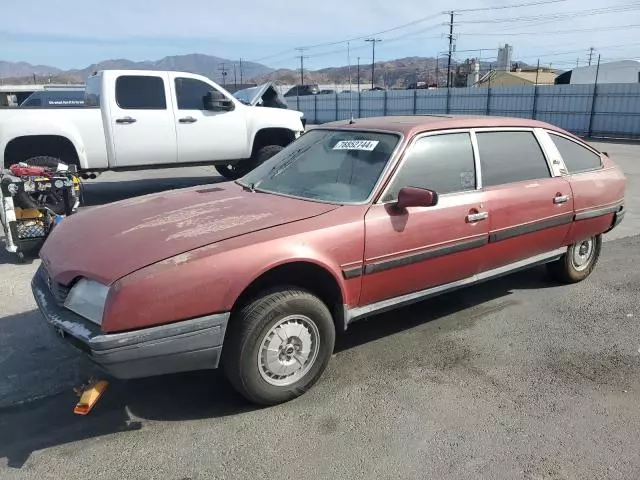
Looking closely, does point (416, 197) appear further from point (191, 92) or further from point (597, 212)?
point (191, 92)

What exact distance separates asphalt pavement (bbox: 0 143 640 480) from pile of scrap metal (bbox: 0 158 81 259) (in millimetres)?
1323

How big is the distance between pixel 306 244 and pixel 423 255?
97 cm

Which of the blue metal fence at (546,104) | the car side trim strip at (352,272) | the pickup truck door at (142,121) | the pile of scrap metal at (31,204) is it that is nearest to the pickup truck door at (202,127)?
the pickup truck door at (142,121)

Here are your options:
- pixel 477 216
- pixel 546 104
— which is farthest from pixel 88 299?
pixel 546 104

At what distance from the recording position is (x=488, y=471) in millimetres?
2633

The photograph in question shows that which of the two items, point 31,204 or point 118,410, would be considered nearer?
point 118,410

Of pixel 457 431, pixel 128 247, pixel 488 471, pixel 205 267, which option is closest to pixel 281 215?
pixel 205 267

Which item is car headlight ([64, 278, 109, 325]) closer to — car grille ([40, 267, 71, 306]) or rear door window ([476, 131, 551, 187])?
car grille ([40, 267, 71, 306])

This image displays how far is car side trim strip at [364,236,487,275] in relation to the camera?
344cm

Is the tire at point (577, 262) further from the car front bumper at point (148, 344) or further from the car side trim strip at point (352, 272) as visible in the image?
the car front bumper at point (148, 344)

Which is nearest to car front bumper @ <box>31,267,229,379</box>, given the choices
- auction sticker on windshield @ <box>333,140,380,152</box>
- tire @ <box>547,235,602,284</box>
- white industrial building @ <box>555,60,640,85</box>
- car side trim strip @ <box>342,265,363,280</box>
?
car side trim strip @ <box>342,265,363,280</box>

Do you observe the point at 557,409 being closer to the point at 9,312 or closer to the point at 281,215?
the point at 281,215

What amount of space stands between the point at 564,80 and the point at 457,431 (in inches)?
1611

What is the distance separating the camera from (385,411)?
10.3 ft
